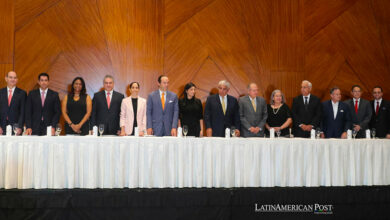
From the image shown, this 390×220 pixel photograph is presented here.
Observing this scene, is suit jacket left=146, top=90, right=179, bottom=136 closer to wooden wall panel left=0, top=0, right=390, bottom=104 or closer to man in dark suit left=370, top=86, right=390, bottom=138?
wooden wall panel left=0, top=0, right=390, bottom=104

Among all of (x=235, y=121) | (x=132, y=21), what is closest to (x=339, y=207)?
(x=235, y=121)

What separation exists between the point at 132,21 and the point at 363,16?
4.56 meters

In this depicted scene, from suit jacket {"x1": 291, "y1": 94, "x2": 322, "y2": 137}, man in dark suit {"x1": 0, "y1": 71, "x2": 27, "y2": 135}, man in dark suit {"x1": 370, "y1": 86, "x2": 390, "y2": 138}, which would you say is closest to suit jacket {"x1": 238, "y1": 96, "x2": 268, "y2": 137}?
suit jacket {"x1": 291, "y1": 94, "x2": 322, "y2": 137}

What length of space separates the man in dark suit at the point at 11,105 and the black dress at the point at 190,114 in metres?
2.34

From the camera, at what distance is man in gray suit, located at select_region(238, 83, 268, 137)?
5.38 meters

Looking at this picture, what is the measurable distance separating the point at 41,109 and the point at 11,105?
0.41 m

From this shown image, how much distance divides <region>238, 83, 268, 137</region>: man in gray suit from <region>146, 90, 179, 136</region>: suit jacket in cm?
103

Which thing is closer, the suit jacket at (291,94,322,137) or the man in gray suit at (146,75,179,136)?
the man in gray suit at (146,75,179,136)

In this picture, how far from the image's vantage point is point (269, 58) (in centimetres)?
690

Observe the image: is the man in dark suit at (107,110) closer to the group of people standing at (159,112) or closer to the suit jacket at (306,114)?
the group of people standing at (159,112)

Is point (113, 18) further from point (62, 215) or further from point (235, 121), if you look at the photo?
point (62, 215)

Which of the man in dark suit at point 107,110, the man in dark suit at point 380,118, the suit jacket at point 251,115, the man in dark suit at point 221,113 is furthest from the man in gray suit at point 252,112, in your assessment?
the man in dark suit at point 380,118

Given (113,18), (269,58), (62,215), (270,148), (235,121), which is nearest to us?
(62,215)
